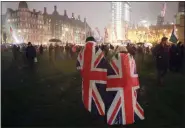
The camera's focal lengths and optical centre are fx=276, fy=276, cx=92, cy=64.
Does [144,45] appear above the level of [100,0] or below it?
below

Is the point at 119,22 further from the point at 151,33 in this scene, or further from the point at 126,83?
the point at 126,83

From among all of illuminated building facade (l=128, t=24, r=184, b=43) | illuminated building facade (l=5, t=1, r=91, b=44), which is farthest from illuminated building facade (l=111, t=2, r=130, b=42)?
illuminated building facade (l=5, t=1, r=91, b=44)

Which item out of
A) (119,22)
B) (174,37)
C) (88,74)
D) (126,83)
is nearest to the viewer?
(126,83)

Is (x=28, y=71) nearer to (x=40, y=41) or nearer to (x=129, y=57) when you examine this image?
(x=40, y=41)

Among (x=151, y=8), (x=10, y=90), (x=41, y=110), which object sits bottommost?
(x=41, y=110)

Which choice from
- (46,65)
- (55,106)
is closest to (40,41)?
(46,65)

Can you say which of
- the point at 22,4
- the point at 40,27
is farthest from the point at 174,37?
the point at 22,4
